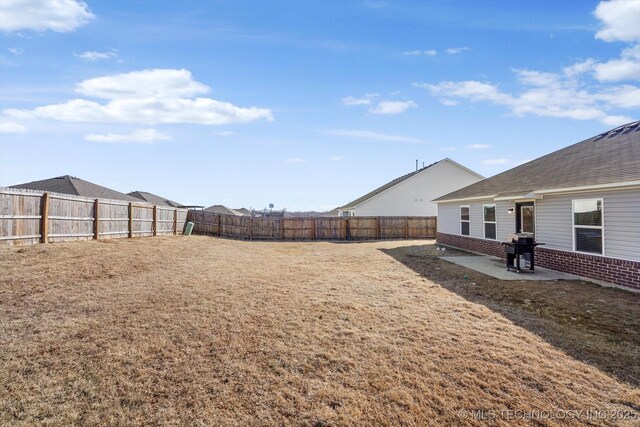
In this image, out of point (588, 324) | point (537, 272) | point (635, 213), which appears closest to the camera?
point (588, 324)

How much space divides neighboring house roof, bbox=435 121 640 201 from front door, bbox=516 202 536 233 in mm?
696

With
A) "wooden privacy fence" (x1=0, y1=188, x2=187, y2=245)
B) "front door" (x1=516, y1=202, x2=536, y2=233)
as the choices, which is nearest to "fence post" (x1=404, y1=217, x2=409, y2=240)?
"front door" (x1=516, y1=202, x2=536, y2=233)

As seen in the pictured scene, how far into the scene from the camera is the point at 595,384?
338 centimetres

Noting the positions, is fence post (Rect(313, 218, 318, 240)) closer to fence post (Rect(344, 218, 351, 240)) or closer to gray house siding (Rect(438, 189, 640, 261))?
fence post (Rect(344, 218, 351, 240))

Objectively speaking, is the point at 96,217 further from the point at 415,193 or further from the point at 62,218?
the point at 415,193

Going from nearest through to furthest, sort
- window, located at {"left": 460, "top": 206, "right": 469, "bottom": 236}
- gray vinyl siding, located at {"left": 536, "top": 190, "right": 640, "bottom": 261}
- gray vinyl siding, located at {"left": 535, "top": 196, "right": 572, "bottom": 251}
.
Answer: gray vinyl siding, located at {"left": 536, "top": 190, "right": 640, "bottom": 261}, gray vinyl siding, located at {"left": 535, "top": 196, "right": 572, "bottom": 251}, window, located at {"left": 460, "top": 206, "right": 469, "bottom": 236}

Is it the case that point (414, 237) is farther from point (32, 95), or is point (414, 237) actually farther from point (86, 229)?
point (32, 95)

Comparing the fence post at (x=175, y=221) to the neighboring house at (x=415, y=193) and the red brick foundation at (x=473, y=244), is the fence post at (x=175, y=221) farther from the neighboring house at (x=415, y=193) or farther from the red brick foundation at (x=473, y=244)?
the red brick foundation at (x=473, y=244)

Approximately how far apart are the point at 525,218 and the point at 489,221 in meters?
2.15

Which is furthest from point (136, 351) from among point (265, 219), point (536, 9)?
point (265, 219)

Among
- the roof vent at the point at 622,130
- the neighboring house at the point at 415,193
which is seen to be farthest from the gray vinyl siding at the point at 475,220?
the neighboring house at the point at 415,193

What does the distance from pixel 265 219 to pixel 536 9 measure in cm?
1809

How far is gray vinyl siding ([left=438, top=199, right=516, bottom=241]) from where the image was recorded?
1228 centimetres

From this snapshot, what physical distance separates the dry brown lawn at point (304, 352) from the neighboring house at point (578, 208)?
1.25 m
